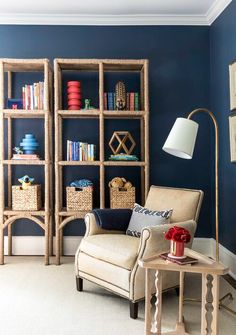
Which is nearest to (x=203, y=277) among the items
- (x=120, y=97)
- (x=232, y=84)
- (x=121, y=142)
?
(x=232, y=84)

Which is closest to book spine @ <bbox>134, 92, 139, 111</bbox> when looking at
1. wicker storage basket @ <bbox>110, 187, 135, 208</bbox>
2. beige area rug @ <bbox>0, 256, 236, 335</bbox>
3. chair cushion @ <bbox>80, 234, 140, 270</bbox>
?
wicker storage basket @ <bbox>110, 187, 135, 208</bbox>

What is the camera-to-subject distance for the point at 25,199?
359cm

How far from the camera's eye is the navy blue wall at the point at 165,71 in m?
3.96

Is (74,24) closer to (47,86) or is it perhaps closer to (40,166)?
(47,86)

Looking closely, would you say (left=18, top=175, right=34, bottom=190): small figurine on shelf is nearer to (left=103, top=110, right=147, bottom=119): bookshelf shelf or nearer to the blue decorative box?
the blue decorative box

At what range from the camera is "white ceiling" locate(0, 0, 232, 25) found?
11.7ft

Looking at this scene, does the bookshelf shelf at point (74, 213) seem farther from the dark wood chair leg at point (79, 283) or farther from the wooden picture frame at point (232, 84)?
the wooden picture frame at point (232, 84)

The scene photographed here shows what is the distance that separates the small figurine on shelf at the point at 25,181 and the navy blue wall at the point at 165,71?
56cm

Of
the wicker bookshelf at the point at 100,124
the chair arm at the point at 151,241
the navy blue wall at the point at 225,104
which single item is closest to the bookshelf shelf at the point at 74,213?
the wicker bookshelf at the point at 100,124

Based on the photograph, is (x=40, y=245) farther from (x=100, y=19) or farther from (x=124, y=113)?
(x=100, y=19)

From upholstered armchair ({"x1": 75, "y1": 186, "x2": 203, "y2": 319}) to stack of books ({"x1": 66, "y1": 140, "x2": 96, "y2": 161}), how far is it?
2.82 feet

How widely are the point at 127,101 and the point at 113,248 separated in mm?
1741

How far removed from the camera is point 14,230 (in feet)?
13.0

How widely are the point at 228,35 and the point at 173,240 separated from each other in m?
2.35
